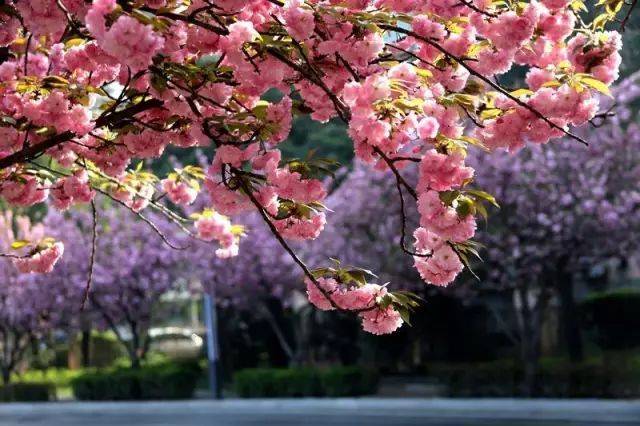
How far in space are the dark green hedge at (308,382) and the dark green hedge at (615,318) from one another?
6.10 meters

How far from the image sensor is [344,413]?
2338cm

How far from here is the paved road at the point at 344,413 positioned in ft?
67.4

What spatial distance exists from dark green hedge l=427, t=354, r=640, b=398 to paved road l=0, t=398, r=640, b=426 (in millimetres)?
842

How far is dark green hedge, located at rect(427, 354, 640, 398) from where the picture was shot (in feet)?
75.5

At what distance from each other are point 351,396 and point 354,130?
22.9 metres

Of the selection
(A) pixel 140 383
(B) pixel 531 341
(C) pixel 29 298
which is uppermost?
(C) pixel 29 298

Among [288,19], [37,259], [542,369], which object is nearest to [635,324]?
[542,369]

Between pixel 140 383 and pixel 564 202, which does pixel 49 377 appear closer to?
pixel 140 383

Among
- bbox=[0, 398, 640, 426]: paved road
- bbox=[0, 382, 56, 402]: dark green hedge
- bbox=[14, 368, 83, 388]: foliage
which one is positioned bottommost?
bbox=[0, 398, 640, 426]: paved road

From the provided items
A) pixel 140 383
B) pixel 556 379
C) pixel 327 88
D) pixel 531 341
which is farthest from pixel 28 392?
pixel 327 88

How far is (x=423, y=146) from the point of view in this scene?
16.5 ft

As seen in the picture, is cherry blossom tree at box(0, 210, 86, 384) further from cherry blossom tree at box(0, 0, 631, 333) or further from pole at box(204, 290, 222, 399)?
cherry blossom tree at box(0, 0, 631, 333)

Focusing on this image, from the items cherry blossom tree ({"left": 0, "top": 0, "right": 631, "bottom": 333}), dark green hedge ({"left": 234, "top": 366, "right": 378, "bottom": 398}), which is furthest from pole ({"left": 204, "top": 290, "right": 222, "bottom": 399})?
cherry blossom tree ({"left": 0, "top": 0, "right": 631, "bottom": 333})

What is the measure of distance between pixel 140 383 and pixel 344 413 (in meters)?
8.77
